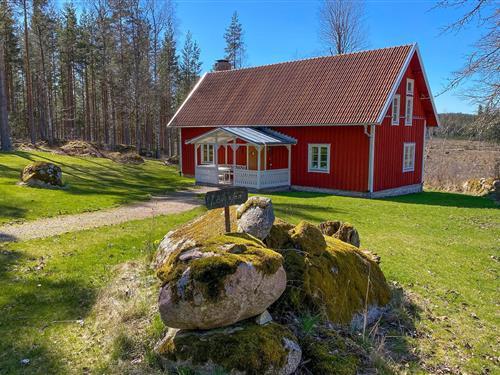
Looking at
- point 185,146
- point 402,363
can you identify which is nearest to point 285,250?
point 402,363

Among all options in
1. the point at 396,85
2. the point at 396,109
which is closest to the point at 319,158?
the point at 396,109

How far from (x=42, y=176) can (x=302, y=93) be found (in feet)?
43.6

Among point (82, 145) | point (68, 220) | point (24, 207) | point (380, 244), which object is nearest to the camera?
point (380, 244)

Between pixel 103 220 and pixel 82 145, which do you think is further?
pixel 82 145

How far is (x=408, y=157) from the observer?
69.7 ft

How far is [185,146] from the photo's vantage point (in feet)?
84.0

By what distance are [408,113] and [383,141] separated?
3.24m

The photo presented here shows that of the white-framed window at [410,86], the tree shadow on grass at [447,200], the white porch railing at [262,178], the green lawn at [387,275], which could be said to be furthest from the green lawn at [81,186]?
the white-framed window at [410,86]

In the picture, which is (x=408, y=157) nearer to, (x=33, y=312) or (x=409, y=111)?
(x=409, y=111)

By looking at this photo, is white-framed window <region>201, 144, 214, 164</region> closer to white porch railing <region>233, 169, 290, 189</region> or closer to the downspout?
white porch railing <region>233, 169, 290, 189</region>

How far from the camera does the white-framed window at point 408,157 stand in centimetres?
2083

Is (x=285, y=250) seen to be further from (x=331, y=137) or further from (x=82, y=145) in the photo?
(x=82, y=145)

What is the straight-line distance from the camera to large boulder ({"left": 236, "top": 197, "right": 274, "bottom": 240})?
4.98 m

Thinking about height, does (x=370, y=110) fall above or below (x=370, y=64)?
below
